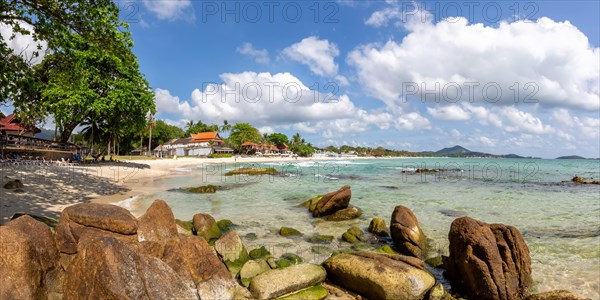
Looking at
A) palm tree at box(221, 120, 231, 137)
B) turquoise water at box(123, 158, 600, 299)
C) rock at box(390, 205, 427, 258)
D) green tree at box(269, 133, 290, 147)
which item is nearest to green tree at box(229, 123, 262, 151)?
palm tree at box(221, 120, 231, 137)

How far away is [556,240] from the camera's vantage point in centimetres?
1053

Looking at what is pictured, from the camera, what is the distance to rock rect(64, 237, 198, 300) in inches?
157

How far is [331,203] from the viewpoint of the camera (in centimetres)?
1357

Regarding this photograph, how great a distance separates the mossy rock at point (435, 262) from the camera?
7.98m

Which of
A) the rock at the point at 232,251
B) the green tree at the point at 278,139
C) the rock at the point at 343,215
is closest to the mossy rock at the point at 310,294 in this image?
the rock at the point at 232,251

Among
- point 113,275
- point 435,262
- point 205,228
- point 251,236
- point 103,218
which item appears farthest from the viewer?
point 251,236

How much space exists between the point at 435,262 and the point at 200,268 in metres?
5.89

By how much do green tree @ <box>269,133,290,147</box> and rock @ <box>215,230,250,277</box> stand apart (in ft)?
435

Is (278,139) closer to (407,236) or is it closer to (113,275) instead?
(407,236)

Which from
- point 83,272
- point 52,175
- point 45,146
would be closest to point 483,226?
point 83,272

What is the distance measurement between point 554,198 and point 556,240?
13.2m

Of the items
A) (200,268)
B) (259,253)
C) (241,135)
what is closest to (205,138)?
(241,135)

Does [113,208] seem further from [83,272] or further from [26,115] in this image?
[26,115]

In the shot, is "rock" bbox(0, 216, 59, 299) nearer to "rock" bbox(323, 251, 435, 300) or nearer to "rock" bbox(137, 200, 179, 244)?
"rock" bbox(137, 200, 179, 244)
